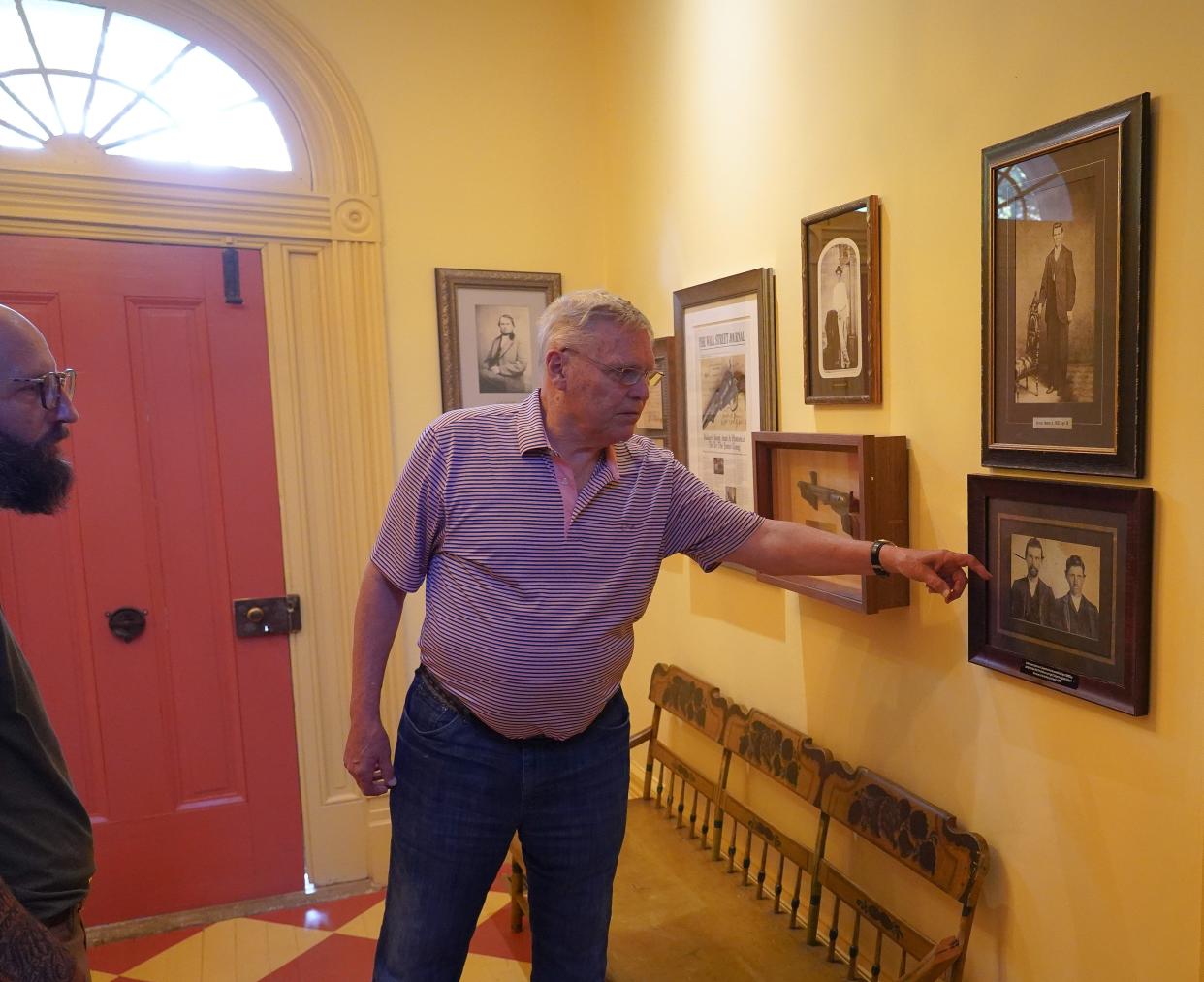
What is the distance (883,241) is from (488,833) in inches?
62.3

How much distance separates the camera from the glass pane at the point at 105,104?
9.01ft

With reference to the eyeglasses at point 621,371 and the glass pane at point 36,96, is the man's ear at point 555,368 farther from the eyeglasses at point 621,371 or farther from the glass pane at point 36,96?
the glass pane at point 36,96

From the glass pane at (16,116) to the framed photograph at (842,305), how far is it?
→ 242 cm

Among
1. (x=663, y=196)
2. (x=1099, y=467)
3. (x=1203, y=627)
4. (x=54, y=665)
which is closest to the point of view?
(x=1203, y=627)

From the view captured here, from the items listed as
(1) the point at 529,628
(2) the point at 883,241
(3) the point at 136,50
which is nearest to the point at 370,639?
(1) the point at 529,628

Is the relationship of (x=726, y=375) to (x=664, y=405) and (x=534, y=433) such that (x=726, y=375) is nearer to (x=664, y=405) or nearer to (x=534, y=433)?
(x=664, y=405)

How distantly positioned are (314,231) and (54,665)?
5.57ft

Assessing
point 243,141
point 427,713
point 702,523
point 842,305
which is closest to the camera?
point 427,713

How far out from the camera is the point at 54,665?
2.80 metres

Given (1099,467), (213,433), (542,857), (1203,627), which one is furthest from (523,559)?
(213,433)

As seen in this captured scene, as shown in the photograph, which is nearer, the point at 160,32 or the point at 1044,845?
the point at 1044,845

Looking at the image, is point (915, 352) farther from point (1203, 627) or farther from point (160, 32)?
point (160, 32)

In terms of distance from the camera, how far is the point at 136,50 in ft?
9.20

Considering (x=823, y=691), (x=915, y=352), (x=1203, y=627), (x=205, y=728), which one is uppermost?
(x=915, y=352)
